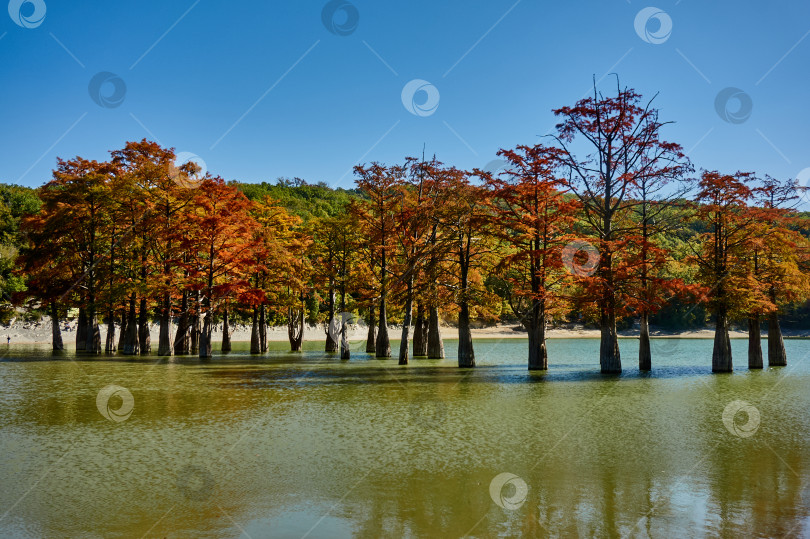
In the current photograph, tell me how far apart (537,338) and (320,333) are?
5442 centimetres

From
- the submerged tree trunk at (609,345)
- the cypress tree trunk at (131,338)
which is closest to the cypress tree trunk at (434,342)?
the submerged tree trunk at (609,345)

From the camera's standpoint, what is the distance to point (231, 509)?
30.5 ft

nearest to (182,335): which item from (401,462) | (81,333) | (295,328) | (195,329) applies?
(195,329)

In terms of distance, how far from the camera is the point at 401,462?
1248 centimetres

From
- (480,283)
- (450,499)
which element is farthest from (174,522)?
(480,283)

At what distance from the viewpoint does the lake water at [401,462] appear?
28.6 ft

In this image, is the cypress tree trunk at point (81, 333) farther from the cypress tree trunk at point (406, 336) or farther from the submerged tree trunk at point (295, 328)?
the cypress tree trunk at point (406, 336)

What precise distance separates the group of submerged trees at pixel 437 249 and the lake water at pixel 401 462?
8.92m

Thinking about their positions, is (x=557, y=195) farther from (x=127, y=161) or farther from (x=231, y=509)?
(x=127, y=161)

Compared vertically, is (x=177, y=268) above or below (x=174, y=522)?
above

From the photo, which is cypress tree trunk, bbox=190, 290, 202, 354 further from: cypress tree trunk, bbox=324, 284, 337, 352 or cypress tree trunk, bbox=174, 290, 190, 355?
cypress tree trunk, bbox=324, 284, 337, 352

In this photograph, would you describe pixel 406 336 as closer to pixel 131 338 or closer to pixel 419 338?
pixel 419 338

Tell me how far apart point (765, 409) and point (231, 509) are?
18.0 m

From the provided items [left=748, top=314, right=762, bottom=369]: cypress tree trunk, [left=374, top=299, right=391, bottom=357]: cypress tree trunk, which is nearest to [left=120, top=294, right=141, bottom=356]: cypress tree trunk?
[left=374, top=299, right=391, bottom=357]: cypress tree trunk
